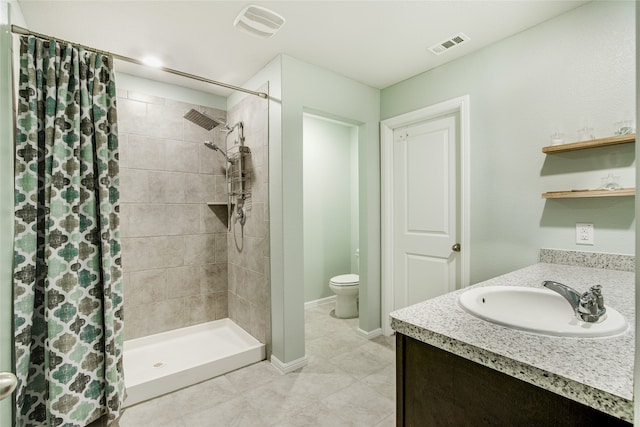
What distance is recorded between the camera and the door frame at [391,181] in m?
2.30

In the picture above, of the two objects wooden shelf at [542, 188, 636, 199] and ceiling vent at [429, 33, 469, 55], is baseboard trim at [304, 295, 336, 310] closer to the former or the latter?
wooden shelf at [542, 188, 636, 199]

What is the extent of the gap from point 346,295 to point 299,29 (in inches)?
106

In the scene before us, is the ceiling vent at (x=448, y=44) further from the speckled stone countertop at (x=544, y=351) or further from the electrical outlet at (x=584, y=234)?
the speckled stone countertop at (x=544, y=351)

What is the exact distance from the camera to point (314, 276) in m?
4.02

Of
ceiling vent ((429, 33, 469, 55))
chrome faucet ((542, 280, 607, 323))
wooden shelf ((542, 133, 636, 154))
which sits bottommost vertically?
chrome faucet ((542, 280, 607, 323))

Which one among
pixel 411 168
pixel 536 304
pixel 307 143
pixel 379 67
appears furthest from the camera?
pixel 307 143

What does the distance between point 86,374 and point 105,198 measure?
2.97ft

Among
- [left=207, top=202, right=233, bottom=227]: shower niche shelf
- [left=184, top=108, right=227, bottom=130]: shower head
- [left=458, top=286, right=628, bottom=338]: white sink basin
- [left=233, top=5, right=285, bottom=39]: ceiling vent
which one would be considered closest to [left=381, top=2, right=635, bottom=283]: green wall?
[left=458, top=286, right=628, bottom=338]: white sink basin

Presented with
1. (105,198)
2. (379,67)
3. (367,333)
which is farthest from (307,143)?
(105,198)

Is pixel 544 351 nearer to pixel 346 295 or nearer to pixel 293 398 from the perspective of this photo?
pixel 293 398

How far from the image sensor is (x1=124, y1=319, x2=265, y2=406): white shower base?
82.2 inches

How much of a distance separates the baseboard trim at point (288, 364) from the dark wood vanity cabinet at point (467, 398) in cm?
153

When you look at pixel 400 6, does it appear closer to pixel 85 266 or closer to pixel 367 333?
pixel 85 266

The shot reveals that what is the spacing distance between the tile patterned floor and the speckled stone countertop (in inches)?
47.0
